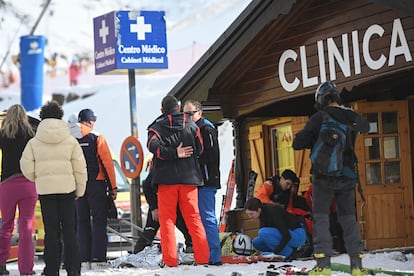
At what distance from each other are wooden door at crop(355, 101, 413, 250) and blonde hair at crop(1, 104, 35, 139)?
4.75 meters

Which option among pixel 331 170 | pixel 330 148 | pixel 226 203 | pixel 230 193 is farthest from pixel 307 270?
A: pixel 230 193

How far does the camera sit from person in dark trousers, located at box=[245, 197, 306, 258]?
12.5m

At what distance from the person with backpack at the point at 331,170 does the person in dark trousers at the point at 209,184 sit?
2253 mm

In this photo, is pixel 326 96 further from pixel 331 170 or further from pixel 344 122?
pixel 331 170

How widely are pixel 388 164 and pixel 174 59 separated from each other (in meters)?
27.2

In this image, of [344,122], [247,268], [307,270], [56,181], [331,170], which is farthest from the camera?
[247,268]

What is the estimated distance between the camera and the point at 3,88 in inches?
1828

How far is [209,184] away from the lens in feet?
38.5

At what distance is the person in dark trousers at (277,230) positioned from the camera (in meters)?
12.5

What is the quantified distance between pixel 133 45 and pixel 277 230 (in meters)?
4.12

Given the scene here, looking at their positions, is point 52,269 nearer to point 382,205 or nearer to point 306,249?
point 306,249

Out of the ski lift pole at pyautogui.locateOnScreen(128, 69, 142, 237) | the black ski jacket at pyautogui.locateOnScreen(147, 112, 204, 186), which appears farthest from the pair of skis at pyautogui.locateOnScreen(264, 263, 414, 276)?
the ski lift pole at pyautogui.locateOnScreen(128, 69, 142, 237)

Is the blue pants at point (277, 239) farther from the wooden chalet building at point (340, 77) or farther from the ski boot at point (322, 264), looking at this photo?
the ski boot at point (322, 264)

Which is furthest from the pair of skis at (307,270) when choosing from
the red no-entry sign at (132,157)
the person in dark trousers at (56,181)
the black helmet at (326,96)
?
the red no-entry sign at (132,157)
